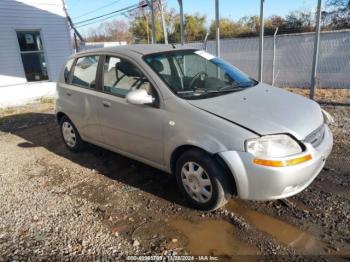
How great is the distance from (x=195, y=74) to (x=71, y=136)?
265 centimetres

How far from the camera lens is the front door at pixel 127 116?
3683 millimetres

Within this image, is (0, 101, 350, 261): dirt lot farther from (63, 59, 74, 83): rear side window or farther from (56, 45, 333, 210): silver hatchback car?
(63, 59, 74, 83): rear side window

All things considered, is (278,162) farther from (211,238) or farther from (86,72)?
(86,72)

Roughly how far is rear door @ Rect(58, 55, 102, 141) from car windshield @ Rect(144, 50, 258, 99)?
1.13 meters

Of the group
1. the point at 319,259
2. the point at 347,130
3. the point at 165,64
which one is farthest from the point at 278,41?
the point at 319,259

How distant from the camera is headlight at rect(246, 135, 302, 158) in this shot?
9.44ft

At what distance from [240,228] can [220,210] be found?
36 centimetres

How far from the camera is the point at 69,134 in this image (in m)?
5.47

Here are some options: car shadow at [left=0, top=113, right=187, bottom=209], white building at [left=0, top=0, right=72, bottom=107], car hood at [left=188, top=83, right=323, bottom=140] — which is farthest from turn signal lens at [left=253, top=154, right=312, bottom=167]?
white building at [left=0, top=0, right=72, bottom=107]

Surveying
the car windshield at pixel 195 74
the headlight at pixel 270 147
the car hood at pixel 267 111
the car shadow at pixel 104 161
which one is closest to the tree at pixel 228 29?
the car shadow at pixel 104 161

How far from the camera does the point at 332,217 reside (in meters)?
3.16

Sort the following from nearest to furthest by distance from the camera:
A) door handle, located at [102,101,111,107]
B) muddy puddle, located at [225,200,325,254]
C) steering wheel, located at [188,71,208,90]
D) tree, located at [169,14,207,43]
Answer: muddy puddle, located at [225,200,325,254] → steering wheel, located at [188,71,208,90] → door handle, located at [102,101,111,107] → tree, located at [169,14,207,43]

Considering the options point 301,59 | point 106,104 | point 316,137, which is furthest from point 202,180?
point 301,59

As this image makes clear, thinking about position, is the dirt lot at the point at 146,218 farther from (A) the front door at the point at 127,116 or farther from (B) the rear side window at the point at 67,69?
(B) the rear side window at the point at 67,69
